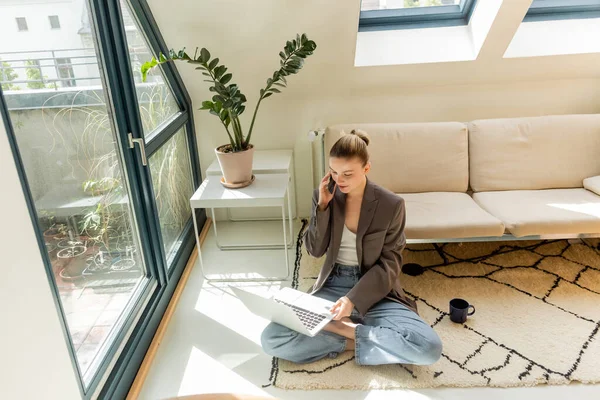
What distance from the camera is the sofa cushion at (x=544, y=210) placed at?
2.42 metres

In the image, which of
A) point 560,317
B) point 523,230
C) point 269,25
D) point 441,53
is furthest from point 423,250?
point 269,25

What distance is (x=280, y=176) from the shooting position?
9.29 ft

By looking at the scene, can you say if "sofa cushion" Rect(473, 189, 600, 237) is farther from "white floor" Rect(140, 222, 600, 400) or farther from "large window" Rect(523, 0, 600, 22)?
"large window" Rect(523, 0, 600, 22)

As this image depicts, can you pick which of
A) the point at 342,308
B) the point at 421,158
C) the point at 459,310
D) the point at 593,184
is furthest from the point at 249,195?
the point at 593,184

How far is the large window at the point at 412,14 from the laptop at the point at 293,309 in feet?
5.82

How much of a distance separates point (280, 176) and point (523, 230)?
4.38 ft

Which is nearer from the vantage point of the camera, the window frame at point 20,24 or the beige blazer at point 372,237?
the window frame at point 20,24

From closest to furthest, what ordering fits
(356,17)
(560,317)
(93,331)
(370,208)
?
(93,331) → (370,208) → (560,317) → (356,17)

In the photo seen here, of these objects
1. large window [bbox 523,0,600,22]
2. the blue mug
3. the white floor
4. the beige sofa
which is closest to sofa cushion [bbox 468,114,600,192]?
the beige sofa

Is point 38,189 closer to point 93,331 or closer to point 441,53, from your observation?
point 93,331

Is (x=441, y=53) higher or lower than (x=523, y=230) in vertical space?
higher

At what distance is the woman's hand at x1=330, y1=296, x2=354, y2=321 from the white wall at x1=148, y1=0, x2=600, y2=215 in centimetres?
144

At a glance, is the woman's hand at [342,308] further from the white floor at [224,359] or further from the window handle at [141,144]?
the window handle at [141,144]

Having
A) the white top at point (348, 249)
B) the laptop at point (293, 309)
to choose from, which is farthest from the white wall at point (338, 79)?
the laptop at point (293, 309)
